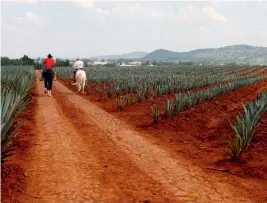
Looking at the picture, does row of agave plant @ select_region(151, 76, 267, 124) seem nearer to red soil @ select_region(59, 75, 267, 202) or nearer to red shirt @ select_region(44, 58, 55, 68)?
red soil @ select_region(59, 75, 267, 202)

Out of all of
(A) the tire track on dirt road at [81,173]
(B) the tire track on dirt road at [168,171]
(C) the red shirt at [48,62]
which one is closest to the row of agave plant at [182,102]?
(B) the tire track on dirt road at [168,171]

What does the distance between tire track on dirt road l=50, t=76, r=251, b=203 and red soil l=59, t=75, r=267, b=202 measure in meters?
0.31

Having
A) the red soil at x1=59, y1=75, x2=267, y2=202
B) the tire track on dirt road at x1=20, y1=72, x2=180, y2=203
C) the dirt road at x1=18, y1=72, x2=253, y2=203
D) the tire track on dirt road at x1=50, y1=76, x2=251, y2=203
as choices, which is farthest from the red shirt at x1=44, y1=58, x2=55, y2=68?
the tire track on dirt road at x1=20, y1=72, x2=180, y2=203

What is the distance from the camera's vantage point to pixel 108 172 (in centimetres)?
609

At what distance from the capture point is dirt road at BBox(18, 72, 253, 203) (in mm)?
5105

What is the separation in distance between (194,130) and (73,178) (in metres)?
5.54

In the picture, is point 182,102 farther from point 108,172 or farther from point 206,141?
point 108,172

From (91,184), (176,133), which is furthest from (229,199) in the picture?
(176,133)

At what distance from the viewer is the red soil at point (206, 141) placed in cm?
627

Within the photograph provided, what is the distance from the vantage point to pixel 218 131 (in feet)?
32.3

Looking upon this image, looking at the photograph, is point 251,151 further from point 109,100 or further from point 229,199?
point 109,100

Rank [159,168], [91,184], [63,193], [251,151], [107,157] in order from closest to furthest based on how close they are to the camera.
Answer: [63,193] < [91,184] < [159,168] < [107,157] < [251,151]

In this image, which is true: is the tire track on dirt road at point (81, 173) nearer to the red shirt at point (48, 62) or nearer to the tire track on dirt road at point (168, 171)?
the tire track on dirt road at point (168, 171)

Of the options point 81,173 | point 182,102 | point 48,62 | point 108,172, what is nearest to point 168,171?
point 108,172
